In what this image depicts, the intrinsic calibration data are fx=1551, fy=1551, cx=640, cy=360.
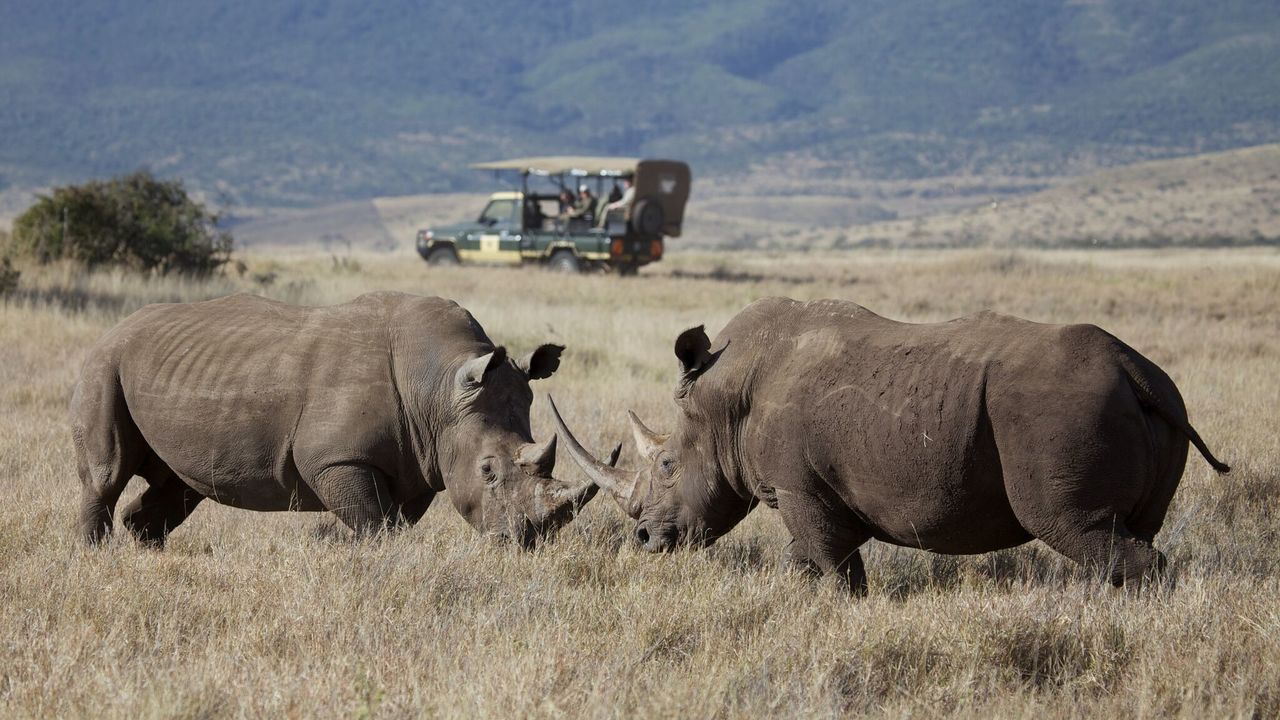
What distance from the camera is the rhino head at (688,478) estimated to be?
682 cm

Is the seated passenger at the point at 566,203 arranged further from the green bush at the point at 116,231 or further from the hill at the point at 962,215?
the green bush at the point at 116,231

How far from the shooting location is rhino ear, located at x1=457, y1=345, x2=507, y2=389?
6992 mm

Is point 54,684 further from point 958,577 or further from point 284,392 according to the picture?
point 958,577

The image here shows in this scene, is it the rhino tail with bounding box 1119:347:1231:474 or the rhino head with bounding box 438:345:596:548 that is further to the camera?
the rhino head with bounding box 438:345:596:548

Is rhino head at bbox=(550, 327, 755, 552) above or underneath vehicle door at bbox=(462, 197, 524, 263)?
above

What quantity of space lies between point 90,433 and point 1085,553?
4627 millimetres

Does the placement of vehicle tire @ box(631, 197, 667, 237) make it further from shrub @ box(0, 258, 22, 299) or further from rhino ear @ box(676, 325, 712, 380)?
rhino ear @ box(676, 325, 712, 380)

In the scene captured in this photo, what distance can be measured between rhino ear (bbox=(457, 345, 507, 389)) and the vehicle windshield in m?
26.1

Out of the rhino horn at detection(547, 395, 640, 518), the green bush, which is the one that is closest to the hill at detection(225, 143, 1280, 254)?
the green bush

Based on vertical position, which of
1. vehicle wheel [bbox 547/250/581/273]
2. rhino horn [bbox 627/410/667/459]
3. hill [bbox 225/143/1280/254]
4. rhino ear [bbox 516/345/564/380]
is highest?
rhino ear [bbox 516/345/564/380]

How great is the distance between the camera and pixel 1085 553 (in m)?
5.68

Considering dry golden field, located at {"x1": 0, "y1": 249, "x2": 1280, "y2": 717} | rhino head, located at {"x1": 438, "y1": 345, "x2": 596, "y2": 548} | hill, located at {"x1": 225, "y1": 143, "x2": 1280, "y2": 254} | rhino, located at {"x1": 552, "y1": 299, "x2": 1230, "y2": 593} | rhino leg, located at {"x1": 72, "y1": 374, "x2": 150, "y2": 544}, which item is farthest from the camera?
hill, located at {"x1": 225, "y1": 143, "x2": 1280, "y2": 254}

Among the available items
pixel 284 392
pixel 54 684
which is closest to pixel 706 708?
pixel 54 684

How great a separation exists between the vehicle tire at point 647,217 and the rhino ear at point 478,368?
24.6m
